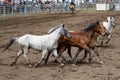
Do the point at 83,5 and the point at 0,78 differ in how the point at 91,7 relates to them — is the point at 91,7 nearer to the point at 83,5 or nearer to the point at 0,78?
the point at 83,5

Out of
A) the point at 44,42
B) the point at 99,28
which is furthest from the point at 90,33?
the point at 44,42

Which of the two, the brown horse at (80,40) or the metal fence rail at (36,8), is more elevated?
the brown horse at (80,40)

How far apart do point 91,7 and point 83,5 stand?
4.79 feet

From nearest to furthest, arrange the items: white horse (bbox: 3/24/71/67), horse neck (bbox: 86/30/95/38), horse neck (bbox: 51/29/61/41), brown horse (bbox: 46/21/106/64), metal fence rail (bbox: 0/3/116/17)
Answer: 1. white horse (bbox: 3/24/71/67)
2. horse neck (bbox: 51/29/61/41)
3. brown horse (bbox: 46/21/106/64)
4. horse neck (bbox: 86/30/95/38)
5. metal fence rail (bbox: 0/3/116/17)

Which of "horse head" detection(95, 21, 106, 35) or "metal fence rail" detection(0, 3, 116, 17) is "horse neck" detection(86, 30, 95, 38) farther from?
"metal fence rail" detection(0, 3, 116, 17)

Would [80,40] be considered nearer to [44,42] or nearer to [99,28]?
[99,28]

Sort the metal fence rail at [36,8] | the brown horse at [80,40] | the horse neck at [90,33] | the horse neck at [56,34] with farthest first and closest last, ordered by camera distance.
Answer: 1. the metal fence rail at [36,8]
2. the horse neck at [90,33]
3. the brown horse at [80,40]
4. the horse neck at [56,34]

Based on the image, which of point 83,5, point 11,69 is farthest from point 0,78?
point 83,5

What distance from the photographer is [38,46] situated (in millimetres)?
12133

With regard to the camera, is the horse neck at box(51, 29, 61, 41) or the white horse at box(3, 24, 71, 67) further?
the horse neck at box(51, 29, 61, 41)

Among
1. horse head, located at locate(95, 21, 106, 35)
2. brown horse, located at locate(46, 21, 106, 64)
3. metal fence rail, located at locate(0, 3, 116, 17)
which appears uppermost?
horse head, located at locate(95, 21, 106, 35)

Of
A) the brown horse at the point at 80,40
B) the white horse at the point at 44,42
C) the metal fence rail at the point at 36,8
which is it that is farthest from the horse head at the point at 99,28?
the metal fence rail at the point at 36,8

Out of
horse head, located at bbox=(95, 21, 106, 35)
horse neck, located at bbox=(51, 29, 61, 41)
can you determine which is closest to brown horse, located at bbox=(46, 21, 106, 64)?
horse head, located at bbox=(95, 21, 106, 35)

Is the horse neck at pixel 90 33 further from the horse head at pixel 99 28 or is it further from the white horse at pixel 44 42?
the white horse at pixel 44 42
